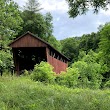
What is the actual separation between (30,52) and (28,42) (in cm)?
494

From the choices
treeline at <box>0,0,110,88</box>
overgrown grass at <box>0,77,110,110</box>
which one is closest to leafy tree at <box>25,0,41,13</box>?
treeline at <box>0,0,110,88</box>

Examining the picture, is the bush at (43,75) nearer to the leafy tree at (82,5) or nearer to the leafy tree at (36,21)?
the leafy tree at (82,5)

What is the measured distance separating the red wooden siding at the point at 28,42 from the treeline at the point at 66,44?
167 cm

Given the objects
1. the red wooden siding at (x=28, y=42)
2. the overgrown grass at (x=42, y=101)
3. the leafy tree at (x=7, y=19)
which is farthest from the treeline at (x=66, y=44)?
the overgrown grass at (x=42, y=101)

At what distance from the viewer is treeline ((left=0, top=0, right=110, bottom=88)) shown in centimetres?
2191

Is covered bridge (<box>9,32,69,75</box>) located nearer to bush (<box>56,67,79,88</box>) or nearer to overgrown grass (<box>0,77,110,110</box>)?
bush (<box>56,67,79,88</box>)

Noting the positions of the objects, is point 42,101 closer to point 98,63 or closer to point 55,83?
point 55,83

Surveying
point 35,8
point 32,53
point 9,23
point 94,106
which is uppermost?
point 35,8

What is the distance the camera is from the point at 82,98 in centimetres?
1239

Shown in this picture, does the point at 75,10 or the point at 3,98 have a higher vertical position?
the point at 75,10

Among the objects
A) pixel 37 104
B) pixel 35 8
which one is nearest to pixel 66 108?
pixel 37 104

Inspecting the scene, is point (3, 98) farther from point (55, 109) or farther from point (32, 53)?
point (32, 53)

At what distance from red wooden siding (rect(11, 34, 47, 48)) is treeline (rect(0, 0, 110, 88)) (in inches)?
65.6

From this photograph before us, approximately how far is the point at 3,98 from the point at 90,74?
17179mm
